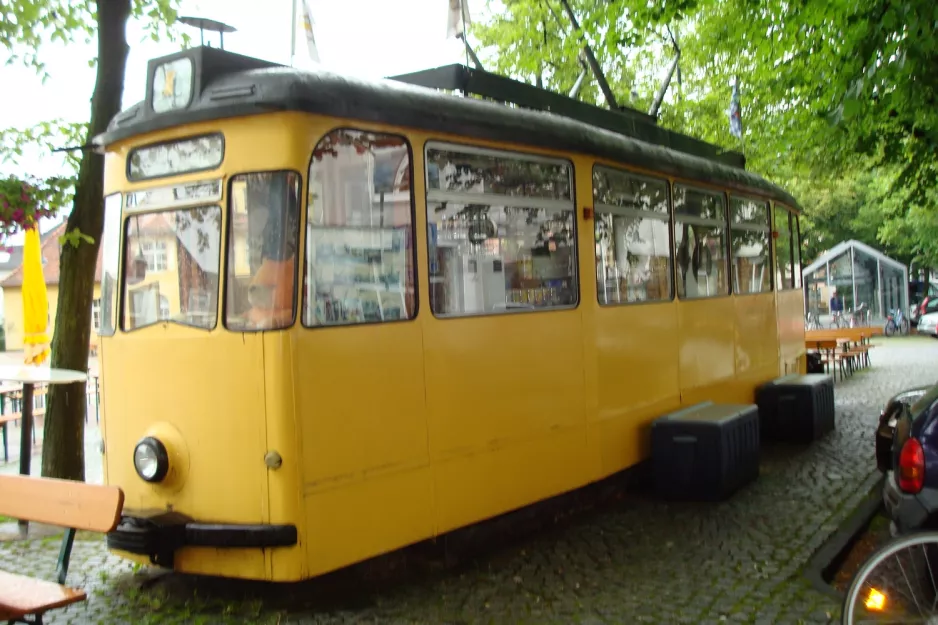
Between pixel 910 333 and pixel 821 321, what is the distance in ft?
15.9

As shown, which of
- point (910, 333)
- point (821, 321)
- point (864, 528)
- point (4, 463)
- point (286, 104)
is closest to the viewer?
point (286, 104)

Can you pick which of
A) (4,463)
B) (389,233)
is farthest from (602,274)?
(4,463)

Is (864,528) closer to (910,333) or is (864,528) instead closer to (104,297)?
(104,297)

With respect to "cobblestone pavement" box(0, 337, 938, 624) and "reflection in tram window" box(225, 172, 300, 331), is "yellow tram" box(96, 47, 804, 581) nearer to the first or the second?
"reflection in tram window" box(225, 172, 300, 331)

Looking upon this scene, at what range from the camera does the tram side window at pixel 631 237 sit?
6848mm

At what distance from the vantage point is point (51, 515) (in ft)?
14.5

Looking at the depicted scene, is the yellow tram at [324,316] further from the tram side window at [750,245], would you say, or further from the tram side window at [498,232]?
the tram side window at [750,245]

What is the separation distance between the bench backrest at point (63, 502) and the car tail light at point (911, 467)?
3.74m

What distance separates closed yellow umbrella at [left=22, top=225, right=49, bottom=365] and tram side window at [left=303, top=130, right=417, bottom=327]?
591 cm

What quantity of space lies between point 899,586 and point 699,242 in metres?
5.56

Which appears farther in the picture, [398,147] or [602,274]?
[602,274]

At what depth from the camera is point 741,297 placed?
9.55 meters

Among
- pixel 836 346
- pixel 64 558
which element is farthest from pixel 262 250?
pixel 836 346

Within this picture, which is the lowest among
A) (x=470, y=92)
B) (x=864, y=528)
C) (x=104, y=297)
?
(x=864, y=528)
